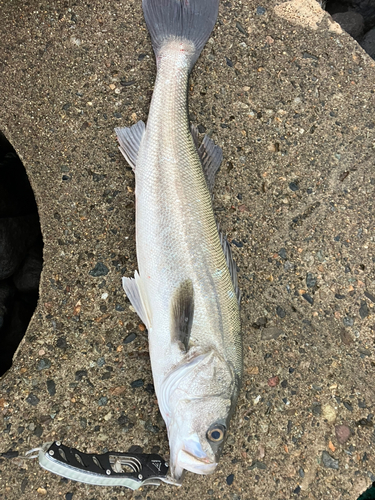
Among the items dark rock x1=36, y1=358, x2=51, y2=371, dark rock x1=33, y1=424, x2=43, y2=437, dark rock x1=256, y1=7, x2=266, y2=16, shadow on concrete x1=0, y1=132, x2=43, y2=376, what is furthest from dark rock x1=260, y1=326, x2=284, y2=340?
dark rock x1=256, y1=7, x2=266, y2=16

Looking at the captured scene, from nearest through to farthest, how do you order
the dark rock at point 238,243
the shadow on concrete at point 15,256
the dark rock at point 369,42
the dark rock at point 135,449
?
the dark rock at point 135,449 → the dark rock at point 238,243 → the shadow on concrete at point 15,256 → the dark rock at point 369,42

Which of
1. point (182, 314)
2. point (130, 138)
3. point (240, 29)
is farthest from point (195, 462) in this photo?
point (240, 29)

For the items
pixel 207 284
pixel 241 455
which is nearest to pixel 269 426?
pixel 241 455

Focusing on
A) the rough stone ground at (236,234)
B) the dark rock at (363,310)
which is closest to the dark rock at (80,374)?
the rough stone ground at (236,234)

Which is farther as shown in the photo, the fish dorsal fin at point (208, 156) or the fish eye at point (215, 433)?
the fish dorsal fin at point (208, 156)

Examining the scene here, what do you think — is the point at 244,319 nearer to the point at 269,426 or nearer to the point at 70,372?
the point at 269,426

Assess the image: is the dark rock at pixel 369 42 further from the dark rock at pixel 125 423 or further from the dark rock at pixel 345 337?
the dark rock at pixel 125 423

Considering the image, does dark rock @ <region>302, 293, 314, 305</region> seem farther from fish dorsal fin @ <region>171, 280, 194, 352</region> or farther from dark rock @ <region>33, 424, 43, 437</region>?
dark rock @ <region>33, 424, 43, 437</region>

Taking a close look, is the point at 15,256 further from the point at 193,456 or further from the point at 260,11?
the point at 260,11
